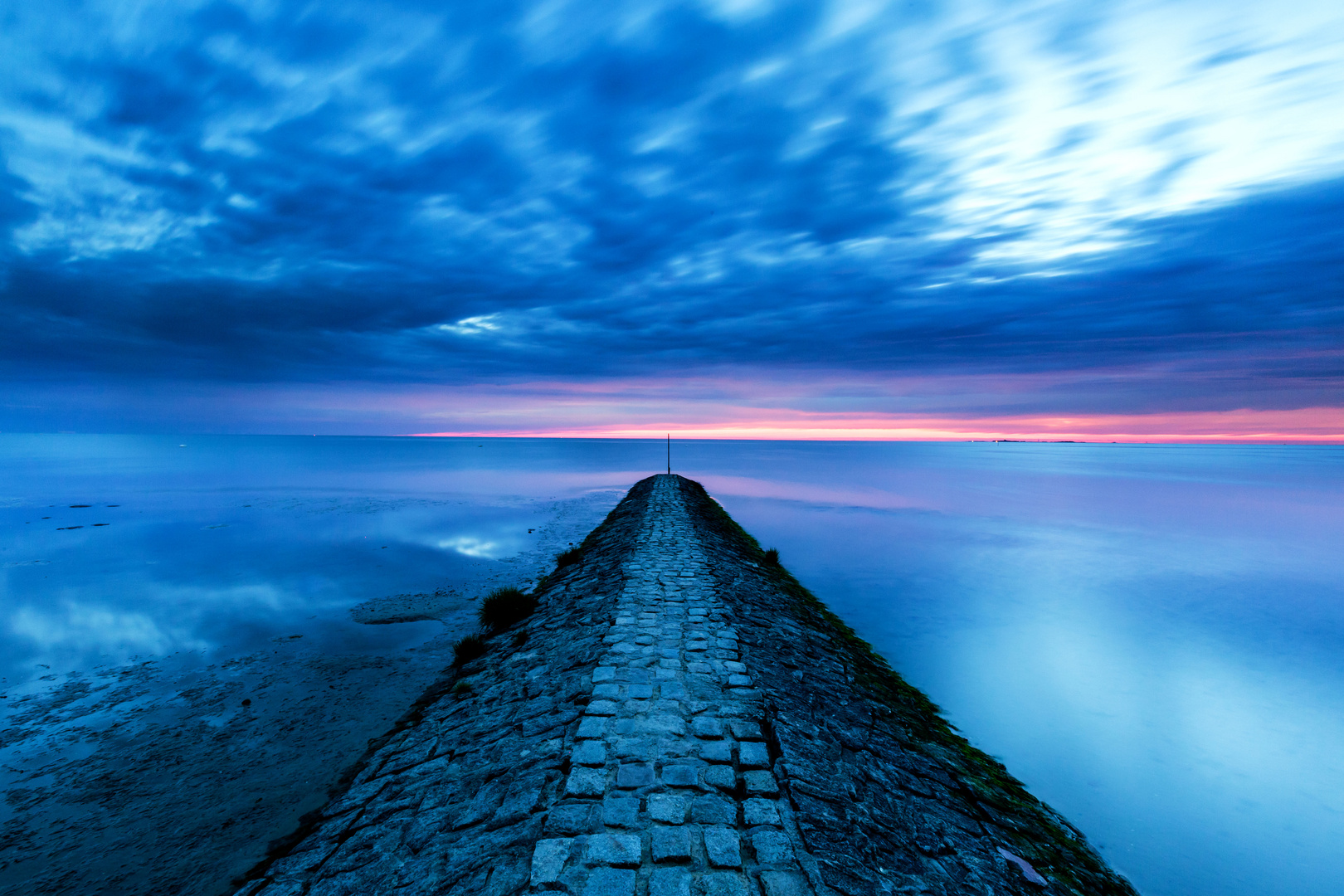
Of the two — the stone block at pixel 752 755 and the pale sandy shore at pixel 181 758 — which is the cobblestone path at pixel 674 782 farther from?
the pale sandy shore at pixel 181 758

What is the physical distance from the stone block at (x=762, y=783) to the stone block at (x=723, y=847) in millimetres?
558

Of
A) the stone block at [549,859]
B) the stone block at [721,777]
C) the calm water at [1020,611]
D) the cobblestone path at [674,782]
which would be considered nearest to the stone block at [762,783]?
the cobblestone path at [674,782]

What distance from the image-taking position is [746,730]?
5.59 meters

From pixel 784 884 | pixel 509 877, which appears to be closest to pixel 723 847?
pixel 784 884

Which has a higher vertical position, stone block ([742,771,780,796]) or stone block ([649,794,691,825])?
stone block ([649,794,691,825])

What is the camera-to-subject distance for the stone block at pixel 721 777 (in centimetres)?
466

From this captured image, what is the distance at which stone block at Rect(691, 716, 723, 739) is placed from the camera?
17.9 feet

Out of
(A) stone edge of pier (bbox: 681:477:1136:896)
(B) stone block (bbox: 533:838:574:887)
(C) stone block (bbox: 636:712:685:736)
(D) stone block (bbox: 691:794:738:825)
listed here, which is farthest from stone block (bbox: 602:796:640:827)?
(A) stone edge of pier (bbox: 681:477:1136:896)

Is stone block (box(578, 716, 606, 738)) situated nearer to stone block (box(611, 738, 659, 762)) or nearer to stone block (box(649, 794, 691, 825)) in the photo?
stone block (box(611, 738, 659, 762))

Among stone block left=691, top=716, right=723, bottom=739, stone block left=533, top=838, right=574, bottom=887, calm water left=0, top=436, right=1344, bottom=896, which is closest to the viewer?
stone block left=533, top=838, right=574, bottom=887

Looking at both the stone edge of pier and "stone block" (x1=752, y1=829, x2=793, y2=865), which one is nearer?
"stone block" (x1=752, y1=829, x2=793, y2=865)

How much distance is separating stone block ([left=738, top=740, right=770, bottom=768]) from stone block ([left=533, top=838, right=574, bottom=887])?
175 centimetres

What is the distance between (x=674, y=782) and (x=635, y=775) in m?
0.37

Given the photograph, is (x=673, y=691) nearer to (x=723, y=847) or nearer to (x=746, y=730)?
(x=746, y=730)
